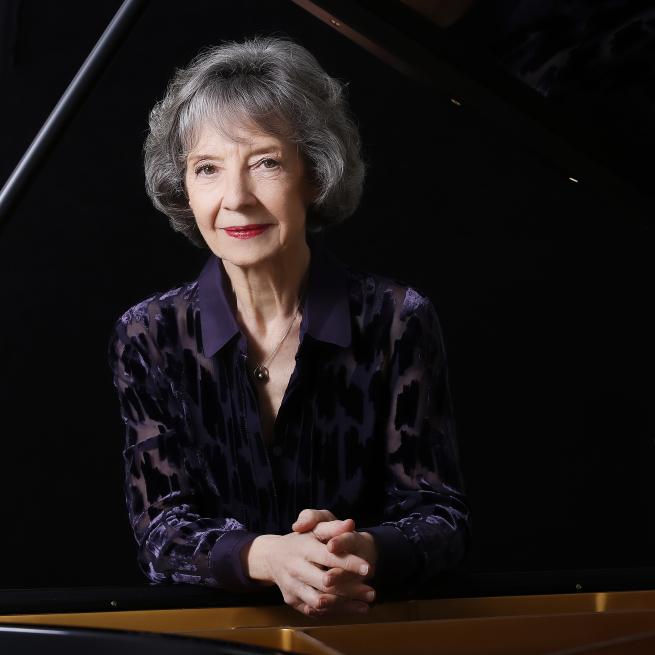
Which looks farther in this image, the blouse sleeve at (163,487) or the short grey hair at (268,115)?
the short grey hair at (268,115)

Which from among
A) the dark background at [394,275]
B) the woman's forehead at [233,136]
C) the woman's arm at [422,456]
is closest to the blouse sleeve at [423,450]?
the woman's arm at [422,456]

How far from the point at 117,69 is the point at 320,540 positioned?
176 centimetres

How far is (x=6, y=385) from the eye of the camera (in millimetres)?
3002

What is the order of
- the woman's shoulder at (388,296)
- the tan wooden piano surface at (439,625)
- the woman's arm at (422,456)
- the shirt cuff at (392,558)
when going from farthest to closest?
the woman's shoulder at (388,296)
the woman's arm at (422,456)
the shirt cuff at (392,558)
the tan wooden piano surface at (439,625)

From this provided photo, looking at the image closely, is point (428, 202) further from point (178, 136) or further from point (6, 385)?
point (6, 385)

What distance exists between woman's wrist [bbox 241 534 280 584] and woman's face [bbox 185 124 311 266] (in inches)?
27.7

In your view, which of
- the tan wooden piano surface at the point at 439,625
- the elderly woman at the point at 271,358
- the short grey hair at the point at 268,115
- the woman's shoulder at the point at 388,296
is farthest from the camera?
the short grey hair at the point at 268,115

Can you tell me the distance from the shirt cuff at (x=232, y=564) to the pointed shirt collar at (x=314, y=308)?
0.48 m

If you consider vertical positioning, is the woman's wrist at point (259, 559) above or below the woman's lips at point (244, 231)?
below

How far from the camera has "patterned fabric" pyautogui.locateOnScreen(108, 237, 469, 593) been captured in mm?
2064

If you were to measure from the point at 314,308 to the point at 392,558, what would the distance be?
58cm

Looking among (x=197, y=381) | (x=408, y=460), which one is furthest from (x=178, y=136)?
(x=408, y=460)

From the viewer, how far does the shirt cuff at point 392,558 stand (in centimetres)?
174

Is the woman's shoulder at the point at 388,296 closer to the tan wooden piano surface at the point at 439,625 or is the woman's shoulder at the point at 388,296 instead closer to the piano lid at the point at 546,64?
the piano lid at the point at 546,64
